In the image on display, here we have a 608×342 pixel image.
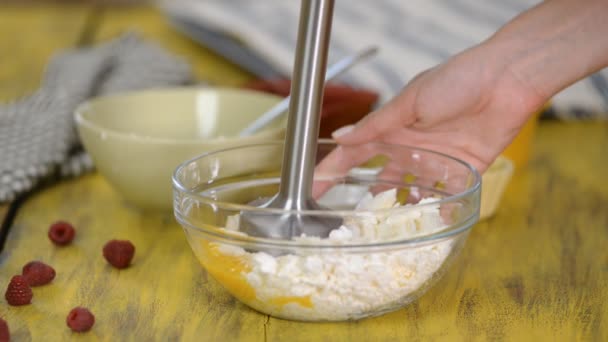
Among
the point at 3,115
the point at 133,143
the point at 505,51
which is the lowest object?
the point at 3,115

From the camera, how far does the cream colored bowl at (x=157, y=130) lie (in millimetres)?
935

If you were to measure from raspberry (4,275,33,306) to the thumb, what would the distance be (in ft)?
1.09

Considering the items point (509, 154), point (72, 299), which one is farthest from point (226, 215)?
point (509, 154)

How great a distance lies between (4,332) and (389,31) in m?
1.14

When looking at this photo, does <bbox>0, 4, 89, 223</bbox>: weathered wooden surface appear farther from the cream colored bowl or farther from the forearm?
the forearm

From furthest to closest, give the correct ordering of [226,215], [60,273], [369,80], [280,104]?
[369,80]
[280,104]
[60,273]
[226,215]

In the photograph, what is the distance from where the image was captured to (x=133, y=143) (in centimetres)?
94

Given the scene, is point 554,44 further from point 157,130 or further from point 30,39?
point 30,39

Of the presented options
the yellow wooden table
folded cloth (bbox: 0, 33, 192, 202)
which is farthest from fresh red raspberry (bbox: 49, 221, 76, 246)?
folded cloth (bbox: 0, 33, 192, 202)

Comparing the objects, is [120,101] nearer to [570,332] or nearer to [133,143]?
[133,143]

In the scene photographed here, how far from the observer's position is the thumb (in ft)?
2.79

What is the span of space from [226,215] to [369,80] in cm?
71

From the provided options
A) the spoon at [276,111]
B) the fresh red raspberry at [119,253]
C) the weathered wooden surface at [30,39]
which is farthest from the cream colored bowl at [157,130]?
the weathered wooden surface at [30,39]

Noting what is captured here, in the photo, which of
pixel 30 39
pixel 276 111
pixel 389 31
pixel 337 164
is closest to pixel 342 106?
pixel 276 111
